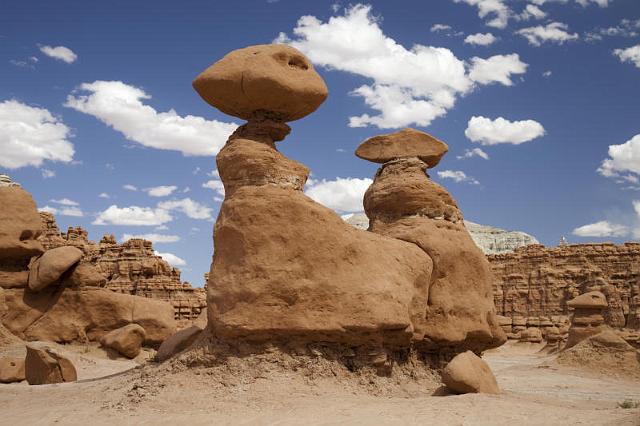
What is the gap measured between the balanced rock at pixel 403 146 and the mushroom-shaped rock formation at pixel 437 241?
0.7 inches

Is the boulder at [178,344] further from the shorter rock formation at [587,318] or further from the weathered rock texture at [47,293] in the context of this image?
the shorter rock formation at [587,318]

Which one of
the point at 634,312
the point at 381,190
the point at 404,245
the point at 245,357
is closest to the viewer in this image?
the point at 245,357

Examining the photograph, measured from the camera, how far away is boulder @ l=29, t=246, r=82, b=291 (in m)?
16.5

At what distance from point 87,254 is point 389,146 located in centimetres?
2861

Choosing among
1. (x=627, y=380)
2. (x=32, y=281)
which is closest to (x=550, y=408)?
(x=627, y=380)

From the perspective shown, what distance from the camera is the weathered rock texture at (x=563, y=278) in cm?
4353

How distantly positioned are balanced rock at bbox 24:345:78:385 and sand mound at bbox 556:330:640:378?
50.8 ft

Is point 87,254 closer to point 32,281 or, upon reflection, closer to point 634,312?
point 32,281

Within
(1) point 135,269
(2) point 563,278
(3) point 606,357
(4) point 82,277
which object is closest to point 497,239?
(2) point 563,278

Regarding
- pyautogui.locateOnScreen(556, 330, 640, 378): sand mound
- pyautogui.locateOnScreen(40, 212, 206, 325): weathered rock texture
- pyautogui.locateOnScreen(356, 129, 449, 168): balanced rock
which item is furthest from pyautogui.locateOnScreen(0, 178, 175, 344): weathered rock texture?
pyautogui.locateOnScreen(40, 212, 206, 325): weathered rock texture

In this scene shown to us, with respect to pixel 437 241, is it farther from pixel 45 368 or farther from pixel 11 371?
pixel 11 371

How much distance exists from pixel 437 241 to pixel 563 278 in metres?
40.6

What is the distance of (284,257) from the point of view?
8.01m

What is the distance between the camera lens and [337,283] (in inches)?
316
